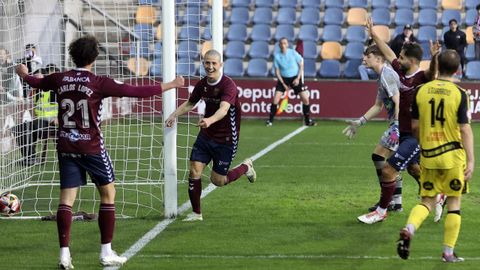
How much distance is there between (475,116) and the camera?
26.1 metres

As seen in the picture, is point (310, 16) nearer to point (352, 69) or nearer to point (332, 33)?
point (332, 33)

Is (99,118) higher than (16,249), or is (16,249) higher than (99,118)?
(99,118)

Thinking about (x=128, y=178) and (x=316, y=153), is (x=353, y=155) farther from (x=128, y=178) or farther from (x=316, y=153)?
(x=128, y=178)

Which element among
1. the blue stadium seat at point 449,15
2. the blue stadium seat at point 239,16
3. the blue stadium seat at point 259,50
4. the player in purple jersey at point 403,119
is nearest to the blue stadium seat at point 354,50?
the blue stadium seat at point 259,50

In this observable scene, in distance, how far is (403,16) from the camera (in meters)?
30.3

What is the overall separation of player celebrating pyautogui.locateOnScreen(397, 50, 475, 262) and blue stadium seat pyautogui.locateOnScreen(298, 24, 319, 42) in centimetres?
2117

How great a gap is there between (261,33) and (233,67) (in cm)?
174

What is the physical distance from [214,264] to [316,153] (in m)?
10.0

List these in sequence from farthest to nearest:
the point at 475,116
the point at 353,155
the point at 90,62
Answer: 1. the point at 475,116
2. the point at 353,155
3. the point at 90,62

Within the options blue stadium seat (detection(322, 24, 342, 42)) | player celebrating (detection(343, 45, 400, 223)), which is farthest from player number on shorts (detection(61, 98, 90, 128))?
blue stadium seat (detection(322, 24, 342, 42))

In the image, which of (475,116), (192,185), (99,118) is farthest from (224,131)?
(475,116)

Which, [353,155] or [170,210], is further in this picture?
[353,155]

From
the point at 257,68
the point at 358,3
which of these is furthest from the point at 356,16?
the point at 257,68

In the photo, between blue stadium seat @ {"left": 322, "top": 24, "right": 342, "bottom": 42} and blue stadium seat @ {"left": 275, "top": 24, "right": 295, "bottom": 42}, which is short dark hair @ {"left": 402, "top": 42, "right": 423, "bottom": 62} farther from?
blue stadium seat @ {"left": 322, "top": 24, "right": 342, "bottom": 42}
